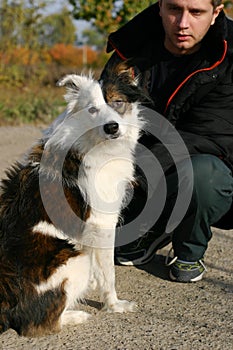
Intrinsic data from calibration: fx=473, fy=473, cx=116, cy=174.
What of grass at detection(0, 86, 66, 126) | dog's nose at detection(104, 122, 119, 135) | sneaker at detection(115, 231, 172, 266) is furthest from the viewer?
grass at detection(0, 86, 66, 126)

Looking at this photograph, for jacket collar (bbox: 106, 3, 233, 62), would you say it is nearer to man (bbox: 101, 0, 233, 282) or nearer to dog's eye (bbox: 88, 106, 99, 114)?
man (bbox: 101, 0, 233, 282)

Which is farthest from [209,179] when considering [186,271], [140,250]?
[140,250]

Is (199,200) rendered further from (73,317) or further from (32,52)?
(32,52)

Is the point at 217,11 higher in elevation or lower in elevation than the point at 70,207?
higher

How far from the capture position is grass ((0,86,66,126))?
429 inches

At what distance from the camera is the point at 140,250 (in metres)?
4.18

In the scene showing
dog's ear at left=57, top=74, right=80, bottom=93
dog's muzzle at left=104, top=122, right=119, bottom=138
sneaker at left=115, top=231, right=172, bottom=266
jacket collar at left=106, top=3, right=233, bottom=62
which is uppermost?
jacket collar at left=106, top=3, right=233, bottom=62

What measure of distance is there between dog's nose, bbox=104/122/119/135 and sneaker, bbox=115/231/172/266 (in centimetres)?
120

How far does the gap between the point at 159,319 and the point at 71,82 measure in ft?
5.93

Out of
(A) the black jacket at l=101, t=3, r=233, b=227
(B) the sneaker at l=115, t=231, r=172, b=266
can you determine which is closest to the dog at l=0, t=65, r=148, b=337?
(A) the black jacket at l=101, t=3, r=233, b=227

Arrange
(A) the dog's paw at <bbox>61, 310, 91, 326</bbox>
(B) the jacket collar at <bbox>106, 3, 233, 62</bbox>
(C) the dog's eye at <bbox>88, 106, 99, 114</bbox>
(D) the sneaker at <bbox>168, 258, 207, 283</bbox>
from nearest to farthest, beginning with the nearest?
(A) the dog's paw at <bbox>61, 310, 91, 326</bbox> < (C) the dog's eye at <bbox>88, 106, 99, 114</bbox> < (D) the sneaker at <bbox>168, 258, 207, 283</bbox> < (B) the jacket collar at <bbox>106, 3, 233, 62</bbox>

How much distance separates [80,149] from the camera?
3.38 meters

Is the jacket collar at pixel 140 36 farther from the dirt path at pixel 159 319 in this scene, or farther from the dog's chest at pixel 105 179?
the dirt path at pixel 159 319

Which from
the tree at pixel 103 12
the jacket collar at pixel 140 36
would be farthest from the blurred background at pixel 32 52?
the jacket collar at pixel 140 36
